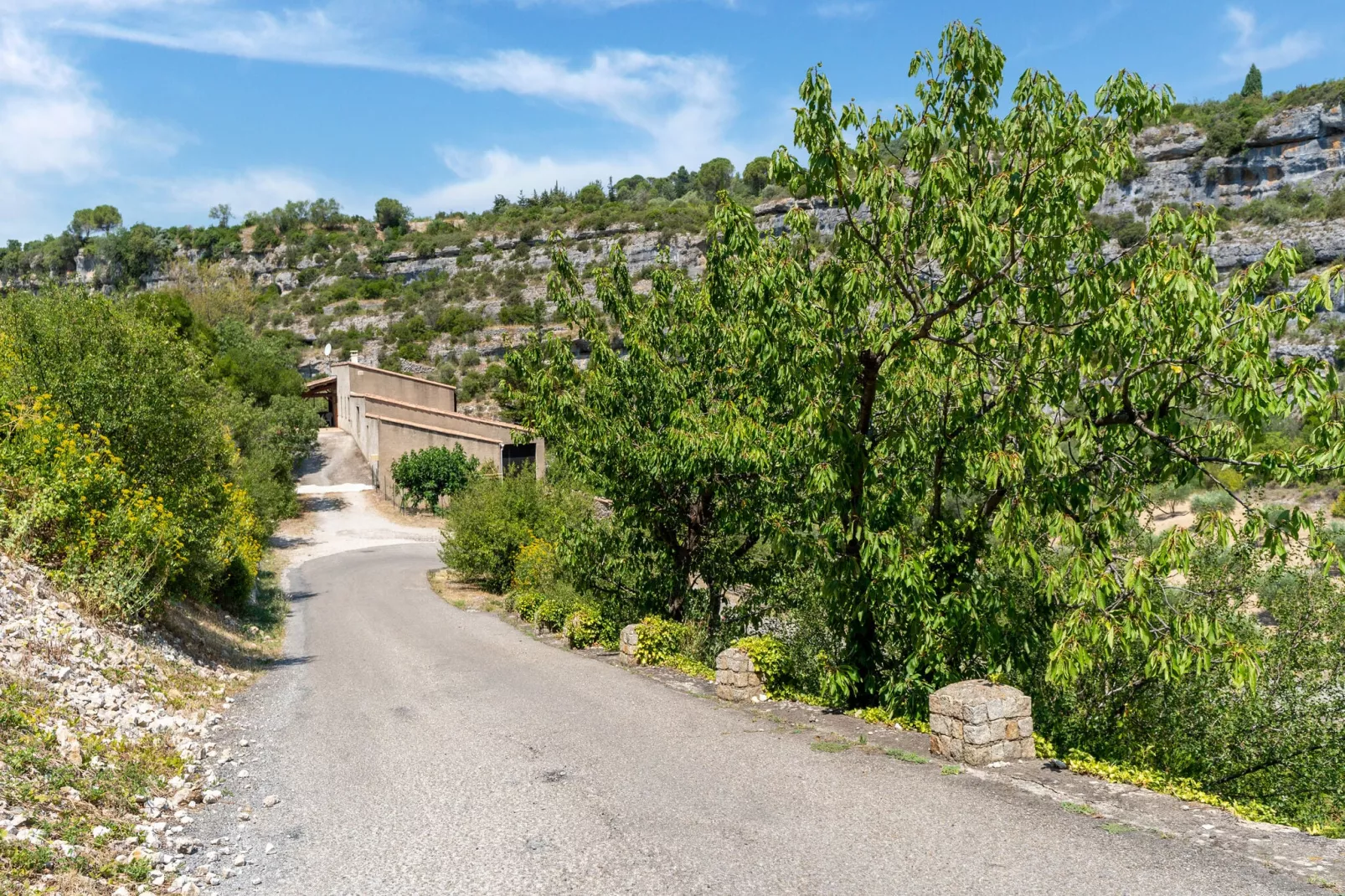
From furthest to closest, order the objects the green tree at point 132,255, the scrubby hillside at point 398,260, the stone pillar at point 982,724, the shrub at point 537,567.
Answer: the green tree at point 132,255 < the scrubby hillside at point 398,260 < the shrub at point 537,567 < the stone pillar at point 982,724

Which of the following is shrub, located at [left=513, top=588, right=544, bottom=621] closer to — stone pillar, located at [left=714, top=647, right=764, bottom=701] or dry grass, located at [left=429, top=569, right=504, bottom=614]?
dry grass, located at [left=429, top=569, right=504, bottom=614]

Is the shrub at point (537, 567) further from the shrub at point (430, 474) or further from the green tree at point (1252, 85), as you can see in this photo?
the green tree at point (1252, 85)

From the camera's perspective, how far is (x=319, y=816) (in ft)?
21.1

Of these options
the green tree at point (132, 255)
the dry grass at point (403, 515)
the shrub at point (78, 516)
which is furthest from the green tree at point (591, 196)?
the shrub at point (78, 516)

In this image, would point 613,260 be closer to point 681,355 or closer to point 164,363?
point 681,355

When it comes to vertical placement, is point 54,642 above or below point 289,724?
above

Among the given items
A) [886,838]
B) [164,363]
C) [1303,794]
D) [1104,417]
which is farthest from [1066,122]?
[164,363]

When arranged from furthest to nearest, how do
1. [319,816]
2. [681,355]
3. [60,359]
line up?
[681,355], [60,359], [319,816]

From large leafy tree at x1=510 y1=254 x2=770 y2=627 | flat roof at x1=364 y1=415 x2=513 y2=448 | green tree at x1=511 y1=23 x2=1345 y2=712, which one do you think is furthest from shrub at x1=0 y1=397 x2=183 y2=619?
flat roof at x1=364 y1=415 x2=513 y2=448

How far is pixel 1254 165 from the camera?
276ft

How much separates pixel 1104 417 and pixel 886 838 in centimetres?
380

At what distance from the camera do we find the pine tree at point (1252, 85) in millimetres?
97375

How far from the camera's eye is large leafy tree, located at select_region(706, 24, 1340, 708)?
6.46 meters

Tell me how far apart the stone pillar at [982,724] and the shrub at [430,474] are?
37.6 metres
